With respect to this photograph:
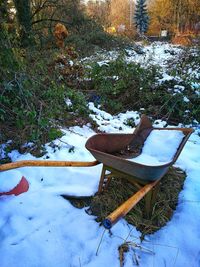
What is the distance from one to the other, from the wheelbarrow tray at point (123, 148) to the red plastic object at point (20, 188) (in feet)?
2.95

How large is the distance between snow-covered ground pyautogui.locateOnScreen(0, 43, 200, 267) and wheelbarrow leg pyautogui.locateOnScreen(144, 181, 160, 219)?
19 centimetres

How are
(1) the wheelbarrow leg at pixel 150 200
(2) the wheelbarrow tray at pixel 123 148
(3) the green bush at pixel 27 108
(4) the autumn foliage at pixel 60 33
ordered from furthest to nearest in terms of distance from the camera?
(4) the autumn foliage at pixel 60 33 < (3) the green bush at pixel 27 108 < (1) the wheelbarrow leg at pixel 150 200 < (2) the wheelbarrow tray at pixel 123 148

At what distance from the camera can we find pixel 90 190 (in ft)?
9.02

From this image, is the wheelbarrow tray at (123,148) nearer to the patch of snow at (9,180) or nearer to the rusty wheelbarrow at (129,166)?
A: the rusty wheelbarrow at (129,166)

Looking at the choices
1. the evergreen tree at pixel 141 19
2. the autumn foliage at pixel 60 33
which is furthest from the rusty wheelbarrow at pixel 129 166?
the evergreen tree at pixel 141 19

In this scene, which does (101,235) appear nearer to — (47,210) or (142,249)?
(142,249)

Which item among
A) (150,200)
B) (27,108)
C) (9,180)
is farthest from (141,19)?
(150,200)

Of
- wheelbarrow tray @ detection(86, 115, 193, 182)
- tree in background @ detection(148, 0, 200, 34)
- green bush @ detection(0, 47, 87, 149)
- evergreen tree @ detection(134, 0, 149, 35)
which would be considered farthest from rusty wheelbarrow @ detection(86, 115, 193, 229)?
evergreen tree @ detection(134, 0, 149, 35)

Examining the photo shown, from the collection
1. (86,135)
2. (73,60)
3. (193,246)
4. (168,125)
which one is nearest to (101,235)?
(193,246)

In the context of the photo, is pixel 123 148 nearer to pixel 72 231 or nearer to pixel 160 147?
pixel 160 147

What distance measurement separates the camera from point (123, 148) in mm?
2803

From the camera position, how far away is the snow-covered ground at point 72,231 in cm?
205

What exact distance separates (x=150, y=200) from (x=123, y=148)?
66cm

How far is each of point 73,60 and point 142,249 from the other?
5233 mm
